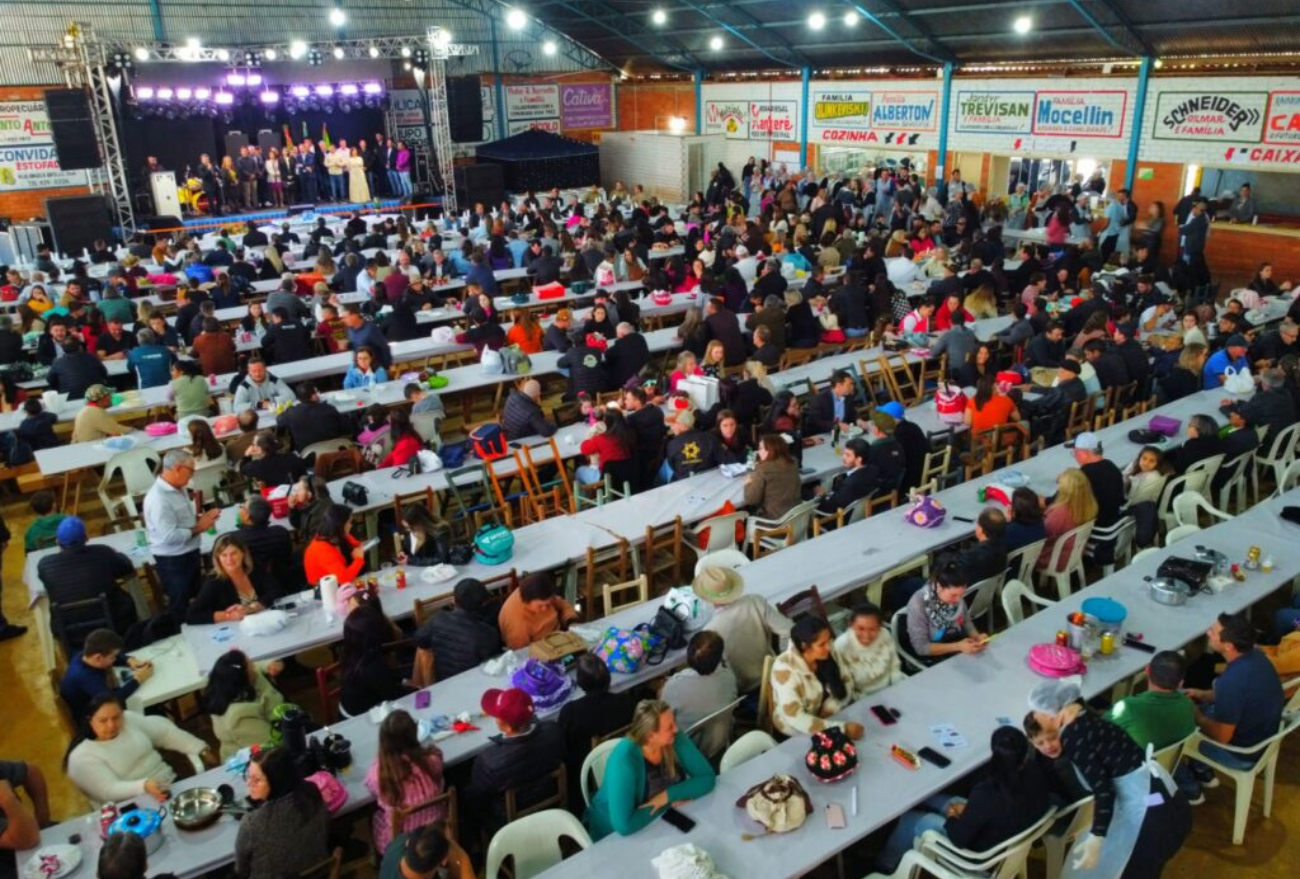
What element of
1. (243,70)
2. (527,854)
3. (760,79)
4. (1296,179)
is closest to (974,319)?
(527,854)

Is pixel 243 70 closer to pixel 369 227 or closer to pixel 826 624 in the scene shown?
pixel 369 227

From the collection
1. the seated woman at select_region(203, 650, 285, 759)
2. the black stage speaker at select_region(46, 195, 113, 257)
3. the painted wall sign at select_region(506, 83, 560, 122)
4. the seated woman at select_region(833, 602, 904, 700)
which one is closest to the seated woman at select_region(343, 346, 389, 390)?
the seated woman at select_region(203, 650, 285, 759)

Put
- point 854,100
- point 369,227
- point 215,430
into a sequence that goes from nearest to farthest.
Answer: point 215,430, point 369,227, point 854,100

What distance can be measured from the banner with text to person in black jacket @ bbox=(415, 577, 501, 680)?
61.8ft

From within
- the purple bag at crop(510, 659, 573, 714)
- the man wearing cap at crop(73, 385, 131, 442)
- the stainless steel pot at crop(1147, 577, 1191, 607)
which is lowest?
the purple bag at crop(510, 659, 573, 714)

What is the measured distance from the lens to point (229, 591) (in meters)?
5.89

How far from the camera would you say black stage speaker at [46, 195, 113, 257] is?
737 inches

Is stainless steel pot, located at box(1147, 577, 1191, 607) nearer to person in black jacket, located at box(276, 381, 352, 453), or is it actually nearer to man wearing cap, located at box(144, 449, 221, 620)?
man wearing cap, located at box(144, 449, 221, 620)

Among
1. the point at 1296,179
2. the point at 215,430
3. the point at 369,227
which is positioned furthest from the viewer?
the point at 369,227

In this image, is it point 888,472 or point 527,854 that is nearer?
point 527,854

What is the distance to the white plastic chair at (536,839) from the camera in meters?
4.08

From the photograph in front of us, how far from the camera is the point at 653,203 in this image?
69.2 ft

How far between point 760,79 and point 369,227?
1107 cm

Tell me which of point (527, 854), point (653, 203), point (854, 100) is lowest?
point (527, 854)
